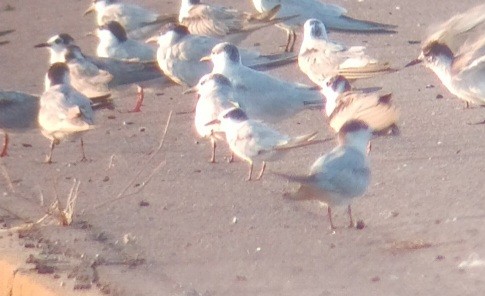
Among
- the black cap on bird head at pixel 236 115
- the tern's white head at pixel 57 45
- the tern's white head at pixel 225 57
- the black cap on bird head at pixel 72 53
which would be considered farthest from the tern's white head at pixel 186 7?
the black cap on bird head at pixel 236 115

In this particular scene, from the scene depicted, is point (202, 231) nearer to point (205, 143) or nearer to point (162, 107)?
point (205, 143)

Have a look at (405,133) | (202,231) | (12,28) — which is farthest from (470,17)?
(12,28)

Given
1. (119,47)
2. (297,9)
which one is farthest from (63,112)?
(297,9)

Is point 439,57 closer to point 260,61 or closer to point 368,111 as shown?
point 368,111

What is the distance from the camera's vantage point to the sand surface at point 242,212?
6.56 metres

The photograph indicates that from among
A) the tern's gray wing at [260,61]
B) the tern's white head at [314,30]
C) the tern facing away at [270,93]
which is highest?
the tern facing away at [270,93]

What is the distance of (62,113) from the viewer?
873cm

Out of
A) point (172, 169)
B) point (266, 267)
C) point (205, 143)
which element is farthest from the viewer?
point (205, 143)

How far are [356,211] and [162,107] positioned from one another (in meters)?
3.16

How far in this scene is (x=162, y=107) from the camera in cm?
1040

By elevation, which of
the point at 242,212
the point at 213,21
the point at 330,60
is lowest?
the point at 213,21

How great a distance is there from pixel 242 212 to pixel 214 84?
1.57m

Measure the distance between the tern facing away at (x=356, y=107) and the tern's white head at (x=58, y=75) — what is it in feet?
5.77

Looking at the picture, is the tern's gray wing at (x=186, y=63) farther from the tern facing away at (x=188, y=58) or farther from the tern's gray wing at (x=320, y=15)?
the tern's gray wing at (x=320, y=15)
